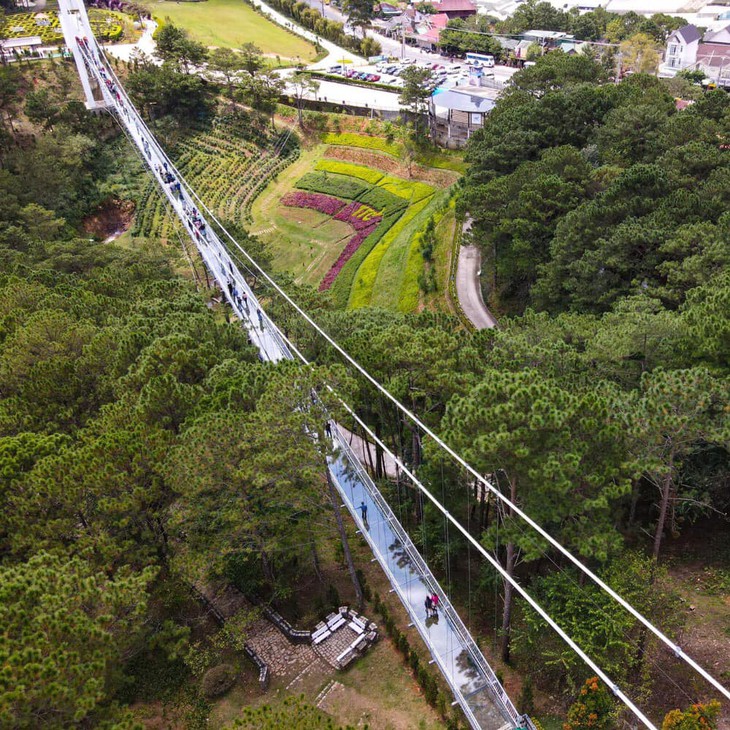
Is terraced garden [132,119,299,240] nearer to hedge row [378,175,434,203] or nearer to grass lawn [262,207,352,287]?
grass lawn [262,207,352,287]

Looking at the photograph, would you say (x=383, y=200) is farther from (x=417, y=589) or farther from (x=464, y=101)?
(x=417, y=589)

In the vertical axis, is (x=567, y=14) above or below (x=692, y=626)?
above

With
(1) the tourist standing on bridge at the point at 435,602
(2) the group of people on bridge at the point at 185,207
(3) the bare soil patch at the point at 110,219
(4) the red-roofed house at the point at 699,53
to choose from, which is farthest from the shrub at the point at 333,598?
(4) the red-roofed house at the point at 699,53

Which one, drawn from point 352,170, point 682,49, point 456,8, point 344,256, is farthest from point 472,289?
point 456,8

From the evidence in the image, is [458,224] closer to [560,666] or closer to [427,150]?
[427,150]

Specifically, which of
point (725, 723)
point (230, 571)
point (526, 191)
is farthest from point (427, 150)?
point (725, 723)

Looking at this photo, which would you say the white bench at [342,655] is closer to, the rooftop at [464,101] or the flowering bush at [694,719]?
the flowering bush at [694,719]

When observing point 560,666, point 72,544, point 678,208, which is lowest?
point 560,666
